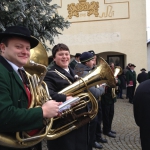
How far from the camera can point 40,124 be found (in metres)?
1.68

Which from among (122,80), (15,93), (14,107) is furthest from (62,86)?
(122,80)

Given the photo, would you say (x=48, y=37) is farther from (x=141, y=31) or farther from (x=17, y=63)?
(x=141, y=31)

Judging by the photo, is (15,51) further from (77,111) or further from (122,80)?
(122,80)

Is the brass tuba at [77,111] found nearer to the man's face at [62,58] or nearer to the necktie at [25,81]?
the man's face at [62,58]

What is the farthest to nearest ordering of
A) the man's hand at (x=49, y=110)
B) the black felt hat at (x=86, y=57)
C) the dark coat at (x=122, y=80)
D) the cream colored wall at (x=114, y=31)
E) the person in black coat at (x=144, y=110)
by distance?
the cream colored wall at (x=114, y=31), the dark coat at (x=122, y=80), the black felt hat at (x=86, y=57), the person in black coat at (x=144, y=110), the man's hand at (x=49, y=110)

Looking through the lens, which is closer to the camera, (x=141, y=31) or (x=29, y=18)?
(x=29, y=18)

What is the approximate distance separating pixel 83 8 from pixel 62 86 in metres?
11.6

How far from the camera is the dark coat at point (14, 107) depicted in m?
1.57

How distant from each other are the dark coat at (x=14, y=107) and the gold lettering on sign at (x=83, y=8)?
12.3 meters

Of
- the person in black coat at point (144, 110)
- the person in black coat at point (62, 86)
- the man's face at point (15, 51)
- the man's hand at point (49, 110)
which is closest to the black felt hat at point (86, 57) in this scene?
the person in black coat at point (62, 86)

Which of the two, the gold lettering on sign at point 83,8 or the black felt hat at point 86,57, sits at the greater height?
the gold lettering on sign at point 83,8

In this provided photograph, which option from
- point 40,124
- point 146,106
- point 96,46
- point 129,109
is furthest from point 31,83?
point 96,46

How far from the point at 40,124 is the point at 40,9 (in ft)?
11.6

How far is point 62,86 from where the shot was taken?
271 centimetres
